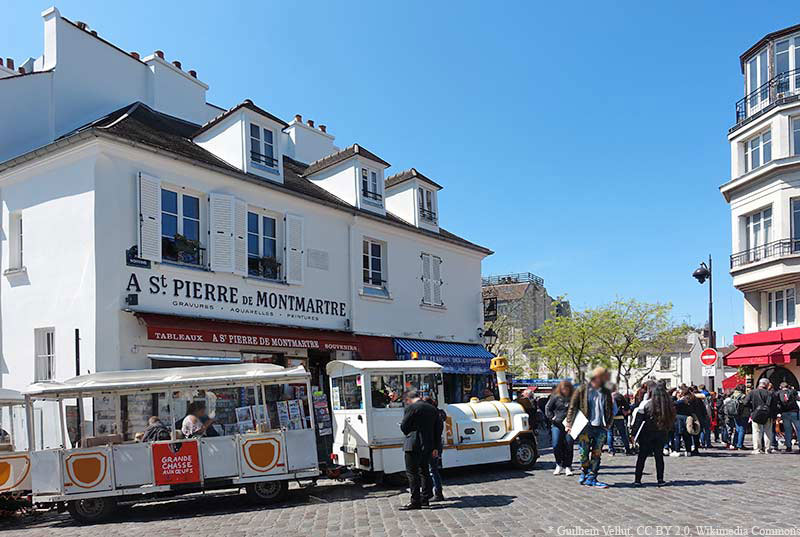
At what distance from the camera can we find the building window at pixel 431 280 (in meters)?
24.2

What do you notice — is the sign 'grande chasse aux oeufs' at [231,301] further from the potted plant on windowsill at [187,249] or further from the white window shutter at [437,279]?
the white window shutter at [437,279]

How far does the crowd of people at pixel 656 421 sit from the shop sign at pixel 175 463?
552cm

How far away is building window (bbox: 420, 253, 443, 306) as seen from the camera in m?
24.2

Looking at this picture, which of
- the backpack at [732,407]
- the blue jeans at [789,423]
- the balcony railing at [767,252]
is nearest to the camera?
the blue jeans at [789,423]

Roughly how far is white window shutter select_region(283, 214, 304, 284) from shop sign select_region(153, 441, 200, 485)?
7890 mm

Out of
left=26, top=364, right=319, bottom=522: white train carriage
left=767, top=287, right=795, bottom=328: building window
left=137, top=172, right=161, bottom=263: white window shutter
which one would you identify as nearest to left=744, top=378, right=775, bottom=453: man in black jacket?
left=26, top=364, right=319, bottom=522: white train carriage

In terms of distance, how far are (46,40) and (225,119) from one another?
181 inches

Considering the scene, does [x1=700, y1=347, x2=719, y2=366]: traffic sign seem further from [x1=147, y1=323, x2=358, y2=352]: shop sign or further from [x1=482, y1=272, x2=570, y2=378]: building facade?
[x1=482, y1=272, x2=570, y2=378]: building facade


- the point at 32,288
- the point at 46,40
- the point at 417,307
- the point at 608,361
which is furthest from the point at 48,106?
the point at 608,361

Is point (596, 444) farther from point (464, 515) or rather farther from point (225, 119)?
point (225, 119)

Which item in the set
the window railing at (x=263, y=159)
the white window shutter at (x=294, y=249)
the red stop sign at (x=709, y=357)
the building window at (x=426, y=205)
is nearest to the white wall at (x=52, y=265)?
the window railing at (x=263, y=159)

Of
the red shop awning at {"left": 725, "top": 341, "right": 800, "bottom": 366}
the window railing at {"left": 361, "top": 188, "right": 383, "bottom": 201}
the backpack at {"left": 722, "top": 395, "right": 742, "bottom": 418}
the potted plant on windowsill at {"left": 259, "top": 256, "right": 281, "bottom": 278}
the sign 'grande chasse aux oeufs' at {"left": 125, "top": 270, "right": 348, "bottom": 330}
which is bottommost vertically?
the backpack at {"left": 722, "top": 395, "right": 742, "bottom": 418}

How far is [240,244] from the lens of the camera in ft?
56.3

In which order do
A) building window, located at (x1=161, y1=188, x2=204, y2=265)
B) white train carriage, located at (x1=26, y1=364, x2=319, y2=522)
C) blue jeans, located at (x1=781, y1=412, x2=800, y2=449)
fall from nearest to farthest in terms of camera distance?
white train carriage, located at (x1=26, y1=364, x2=319, y2=522)
building window, located at (x1=161, y1=188, x2=204, y2=265)
blue jeans, located at (x1=781, y1=412, x2=800, y2=449)
